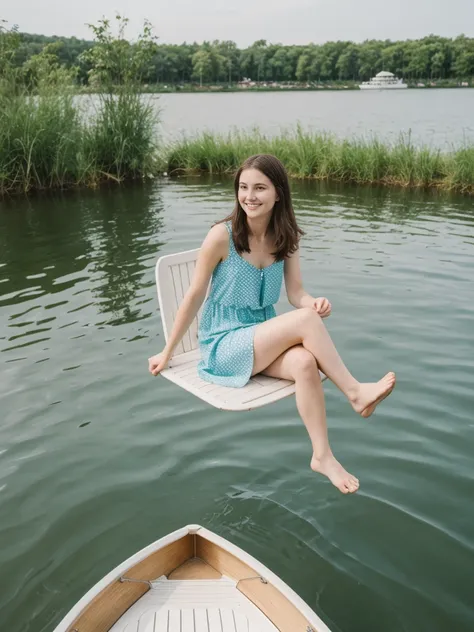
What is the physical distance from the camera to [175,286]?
341cm

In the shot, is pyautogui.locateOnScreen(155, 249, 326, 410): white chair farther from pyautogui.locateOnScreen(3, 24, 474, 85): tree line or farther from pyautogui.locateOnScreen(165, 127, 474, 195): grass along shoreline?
pyautogui.locateOnScreen(3, 24, 474, 85): tree line

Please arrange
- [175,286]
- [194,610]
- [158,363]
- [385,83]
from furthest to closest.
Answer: [385,83] → [175,286] → [158,363] → [194,610]

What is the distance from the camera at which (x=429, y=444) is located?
4.14m

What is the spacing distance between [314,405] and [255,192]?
1.00m

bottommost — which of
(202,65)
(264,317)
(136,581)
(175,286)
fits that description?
(136,581)

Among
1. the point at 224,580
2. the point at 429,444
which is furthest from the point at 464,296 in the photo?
the point at 224,580

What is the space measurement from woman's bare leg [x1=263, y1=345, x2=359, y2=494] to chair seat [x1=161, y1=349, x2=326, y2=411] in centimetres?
8

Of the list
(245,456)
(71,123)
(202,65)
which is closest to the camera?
(245,456)

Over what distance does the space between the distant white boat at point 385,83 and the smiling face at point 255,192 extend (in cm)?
7718

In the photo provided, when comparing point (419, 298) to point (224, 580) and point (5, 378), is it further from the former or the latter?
point (224, 580)

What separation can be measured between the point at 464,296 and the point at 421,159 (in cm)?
698

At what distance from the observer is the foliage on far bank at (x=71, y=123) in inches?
460

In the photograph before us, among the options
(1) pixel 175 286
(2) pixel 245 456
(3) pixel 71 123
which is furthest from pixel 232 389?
(3) pixel 71 123

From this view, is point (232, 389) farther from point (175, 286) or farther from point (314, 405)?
point (175, 286)
